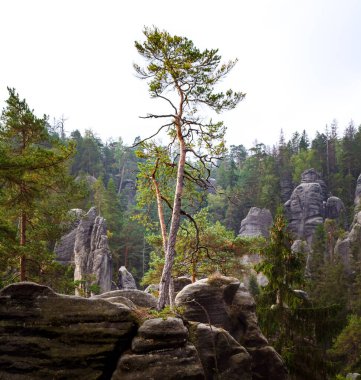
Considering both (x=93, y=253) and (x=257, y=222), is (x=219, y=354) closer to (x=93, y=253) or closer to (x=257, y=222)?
(x=93, y=253)

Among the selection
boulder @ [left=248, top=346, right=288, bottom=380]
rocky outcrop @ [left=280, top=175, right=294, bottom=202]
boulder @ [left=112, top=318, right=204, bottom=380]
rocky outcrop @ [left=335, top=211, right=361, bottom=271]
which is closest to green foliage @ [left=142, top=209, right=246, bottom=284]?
boulder @ [left=248, top=346, right=288, bottom=380]

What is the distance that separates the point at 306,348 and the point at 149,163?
9.69 metres

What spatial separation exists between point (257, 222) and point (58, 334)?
5613 cm

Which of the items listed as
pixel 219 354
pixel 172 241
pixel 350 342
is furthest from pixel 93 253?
pixel 219 354

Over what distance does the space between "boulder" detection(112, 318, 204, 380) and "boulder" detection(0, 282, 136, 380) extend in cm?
59

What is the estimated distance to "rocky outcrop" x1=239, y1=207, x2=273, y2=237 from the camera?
63.2 m

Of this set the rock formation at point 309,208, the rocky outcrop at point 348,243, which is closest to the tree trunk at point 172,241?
the rocky outcrop at point 348,243

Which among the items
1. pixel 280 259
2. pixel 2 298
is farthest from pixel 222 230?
pixel 2 298

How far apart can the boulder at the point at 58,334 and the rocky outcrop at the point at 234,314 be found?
15.1ft

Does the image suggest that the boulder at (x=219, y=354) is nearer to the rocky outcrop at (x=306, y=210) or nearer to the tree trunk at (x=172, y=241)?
the tree trunk at (x=172, y=241)

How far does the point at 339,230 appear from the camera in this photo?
52.6 metres

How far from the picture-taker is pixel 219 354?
12602 mm

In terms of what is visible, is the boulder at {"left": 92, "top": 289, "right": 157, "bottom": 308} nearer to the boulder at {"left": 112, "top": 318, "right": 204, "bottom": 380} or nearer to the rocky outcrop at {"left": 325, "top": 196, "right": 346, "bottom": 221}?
the boulder at {"left": 112, "top": 318, "right": 204, "bottom": 380}

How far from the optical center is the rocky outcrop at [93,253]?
37.2 m
